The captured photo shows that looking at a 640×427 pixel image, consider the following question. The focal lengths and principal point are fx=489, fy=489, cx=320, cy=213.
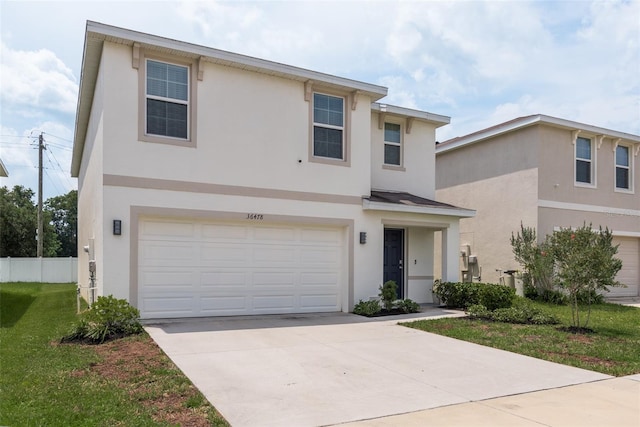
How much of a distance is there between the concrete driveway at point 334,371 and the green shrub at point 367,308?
1813 mm

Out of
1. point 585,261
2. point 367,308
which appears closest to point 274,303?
point 367,308

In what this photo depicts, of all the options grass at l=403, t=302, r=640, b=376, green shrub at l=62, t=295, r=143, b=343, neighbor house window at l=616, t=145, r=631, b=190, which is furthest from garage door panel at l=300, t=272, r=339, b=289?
neighbor house window at l=616, t=145, r=631, b=190

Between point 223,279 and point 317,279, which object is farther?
point 317,279

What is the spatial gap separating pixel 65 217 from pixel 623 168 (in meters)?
57.5

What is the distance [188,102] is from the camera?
10586 mm

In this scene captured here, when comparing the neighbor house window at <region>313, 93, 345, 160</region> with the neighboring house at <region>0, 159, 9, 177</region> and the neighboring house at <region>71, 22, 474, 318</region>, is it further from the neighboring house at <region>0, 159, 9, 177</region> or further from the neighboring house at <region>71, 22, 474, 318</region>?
the neighboring house at <region>0, 159, 9, 177</region>

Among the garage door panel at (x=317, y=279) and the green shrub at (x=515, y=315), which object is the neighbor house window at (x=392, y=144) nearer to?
the garage door panel at (x=317, y=279)

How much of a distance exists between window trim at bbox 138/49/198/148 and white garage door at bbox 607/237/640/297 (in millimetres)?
15978

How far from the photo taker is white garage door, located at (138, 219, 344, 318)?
10.3 metres

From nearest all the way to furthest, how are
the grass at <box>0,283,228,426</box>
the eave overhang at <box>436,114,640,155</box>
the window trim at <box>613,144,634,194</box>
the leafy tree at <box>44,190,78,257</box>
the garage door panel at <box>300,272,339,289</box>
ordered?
1. the grass at <box>0,283,228,426</box>
2. the garage door panel at <box>300,272,339,289</box>
3. the eave overhang at <box>436,114,640,155</box>
4. the window trim at <box>613,144,634,194</box>
5. the leafy tree at <box>44,190,78,257</box>

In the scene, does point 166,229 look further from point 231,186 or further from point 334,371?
point 334,371

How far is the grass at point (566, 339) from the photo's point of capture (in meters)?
7.39

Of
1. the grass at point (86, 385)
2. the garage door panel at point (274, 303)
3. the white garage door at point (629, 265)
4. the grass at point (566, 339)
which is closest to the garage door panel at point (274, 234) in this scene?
the garage door panel at point (274, 303)

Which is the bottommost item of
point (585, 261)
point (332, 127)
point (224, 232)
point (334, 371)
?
point (334, 371)
